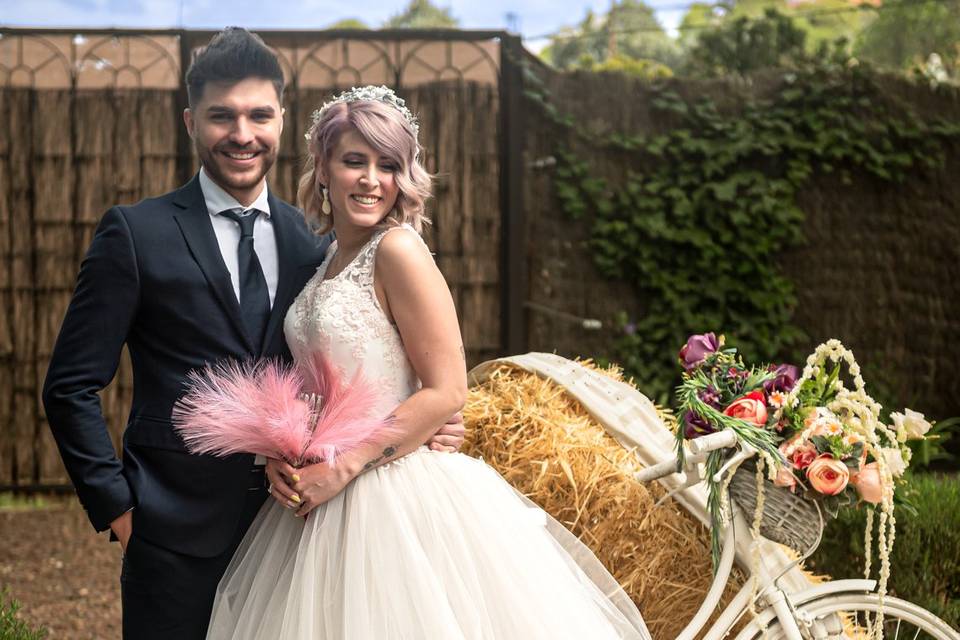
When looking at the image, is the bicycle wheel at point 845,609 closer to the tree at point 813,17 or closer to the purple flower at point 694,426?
the purple flower at point 694,426

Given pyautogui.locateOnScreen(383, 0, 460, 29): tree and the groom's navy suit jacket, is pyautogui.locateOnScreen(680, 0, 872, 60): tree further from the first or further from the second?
the groom's navy suit jacket

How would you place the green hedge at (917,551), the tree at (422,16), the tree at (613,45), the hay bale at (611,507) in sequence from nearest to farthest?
the hay bale at (611,507), the green hedge at (917,551), the tree at (613,45), the tree at (422,16)

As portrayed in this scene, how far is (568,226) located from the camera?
6.18 meters

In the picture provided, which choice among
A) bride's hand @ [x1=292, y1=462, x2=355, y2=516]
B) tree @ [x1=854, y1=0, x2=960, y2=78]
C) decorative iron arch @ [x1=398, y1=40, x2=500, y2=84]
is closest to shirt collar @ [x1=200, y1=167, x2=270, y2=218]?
bride's hand @ [x1=292, y1=462, x2=355, y2=516]

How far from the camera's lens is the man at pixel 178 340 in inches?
88.0

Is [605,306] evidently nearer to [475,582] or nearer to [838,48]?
[838,48]

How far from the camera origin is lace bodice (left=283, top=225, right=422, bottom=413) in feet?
7.38

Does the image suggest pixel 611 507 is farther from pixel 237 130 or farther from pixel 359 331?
pixel 237 130

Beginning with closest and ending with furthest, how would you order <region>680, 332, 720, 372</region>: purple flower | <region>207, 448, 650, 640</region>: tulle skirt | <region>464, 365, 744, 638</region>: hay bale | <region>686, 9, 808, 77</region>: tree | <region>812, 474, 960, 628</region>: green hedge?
<region>207, 448, 650, 640</region>: tulle skirt → <region>680, 332, 720, 372</region>: purple flower → <region>464, 365, 744, 638</region>: hay bale → <region>812, 474, 960, 628</region>: green hedge → <region>686, 9, 808, 77</region>: tree

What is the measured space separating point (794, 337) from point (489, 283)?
2022 millimetres

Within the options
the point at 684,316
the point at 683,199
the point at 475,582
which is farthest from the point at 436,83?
the point at 475,582

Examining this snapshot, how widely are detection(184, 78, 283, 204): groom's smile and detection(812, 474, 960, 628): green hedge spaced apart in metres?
2.64

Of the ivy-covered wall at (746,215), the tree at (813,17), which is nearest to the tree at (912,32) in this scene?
the tree at (813,17)

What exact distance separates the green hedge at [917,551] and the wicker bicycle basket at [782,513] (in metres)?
1.50
